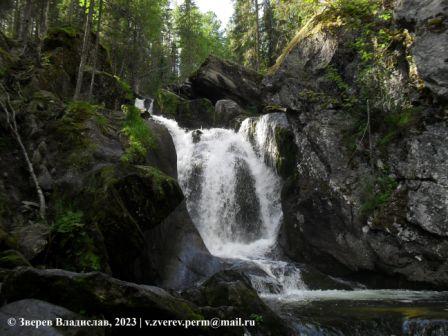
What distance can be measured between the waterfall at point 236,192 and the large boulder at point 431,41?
304 inches

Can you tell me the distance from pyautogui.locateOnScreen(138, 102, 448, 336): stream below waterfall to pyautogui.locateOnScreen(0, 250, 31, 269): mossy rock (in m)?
5.01

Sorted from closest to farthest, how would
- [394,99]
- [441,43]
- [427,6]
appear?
[441,43]
[427,6]
[394,99]

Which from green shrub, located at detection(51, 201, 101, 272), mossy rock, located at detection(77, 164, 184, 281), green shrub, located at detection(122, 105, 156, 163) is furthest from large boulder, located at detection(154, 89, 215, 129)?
green shrub, located at detection(51, 201, 101, 272)

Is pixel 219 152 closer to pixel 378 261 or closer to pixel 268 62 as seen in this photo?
pixel 378 261

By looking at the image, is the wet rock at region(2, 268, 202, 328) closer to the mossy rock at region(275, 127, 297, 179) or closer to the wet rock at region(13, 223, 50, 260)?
the wet rock at region(13, 223, 50, 260)

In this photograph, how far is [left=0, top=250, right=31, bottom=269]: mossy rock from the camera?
627 cm

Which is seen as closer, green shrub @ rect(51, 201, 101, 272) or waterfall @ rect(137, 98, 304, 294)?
green shrub @ rect(51, 201, 101, 272)

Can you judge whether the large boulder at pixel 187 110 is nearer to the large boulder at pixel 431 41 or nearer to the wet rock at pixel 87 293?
the large boulder at pixel 431 41

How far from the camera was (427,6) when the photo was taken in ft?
41.1

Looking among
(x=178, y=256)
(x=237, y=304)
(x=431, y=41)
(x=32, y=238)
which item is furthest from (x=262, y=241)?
(x=32, y=238)

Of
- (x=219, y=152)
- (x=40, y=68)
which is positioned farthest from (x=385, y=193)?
(x=40, y=68)

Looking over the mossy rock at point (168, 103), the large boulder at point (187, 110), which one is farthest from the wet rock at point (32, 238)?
the mossy rock at point (168, 103)

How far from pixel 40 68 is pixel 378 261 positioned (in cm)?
1419

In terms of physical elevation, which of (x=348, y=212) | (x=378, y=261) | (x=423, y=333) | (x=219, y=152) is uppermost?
(x=219, y=152)
